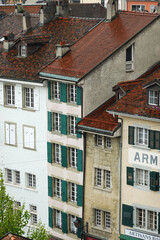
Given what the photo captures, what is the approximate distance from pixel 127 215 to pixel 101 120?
7741mm

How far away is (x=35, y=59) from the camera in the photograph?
66.5 meters

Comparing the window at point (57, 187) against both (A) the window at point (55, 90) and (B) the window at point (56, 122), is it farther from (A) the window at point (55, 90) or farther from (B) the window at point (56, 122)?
(A) the window at point (55, 90)

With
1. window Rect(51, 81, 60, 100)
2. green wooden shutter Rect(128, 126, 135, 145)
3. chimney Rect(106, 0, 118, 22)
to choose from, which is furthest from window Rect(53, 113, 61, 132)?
chimney Rect(106, 0, 118, 22)

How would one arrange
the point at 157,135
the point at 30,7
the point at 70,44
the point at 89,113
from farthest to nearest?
the point at 30,7 → the point at 70,44 → the point at 89,113 → the point at 157,135

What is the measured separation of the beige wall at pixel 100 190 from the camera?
60.0 meters

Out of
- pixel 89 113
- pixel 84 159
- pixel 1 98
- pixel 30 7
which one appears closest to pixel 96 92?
pixel 89 113

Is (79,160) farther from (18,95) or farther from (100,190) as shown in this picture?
(18,95)

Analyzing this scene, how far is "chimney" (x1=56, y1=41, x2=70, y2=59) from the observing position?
64000 millimetres

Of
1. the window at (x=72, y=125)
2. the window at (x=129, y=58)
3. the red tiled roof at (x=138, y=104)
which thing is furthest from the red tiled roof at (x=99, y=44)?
the red tiled roof at (x=138, y=104)

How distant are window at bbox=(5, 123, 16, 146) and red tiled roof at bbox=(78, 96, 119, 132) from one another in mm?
8908

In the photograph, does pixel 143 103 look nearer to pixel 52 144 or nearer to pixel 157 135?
pixel 157 135

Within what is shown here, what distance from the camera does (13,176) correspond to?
224ft

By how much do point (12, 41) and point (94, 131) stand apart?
1510 centimetres

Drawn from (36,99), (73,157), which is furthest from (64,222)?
(36,99)
